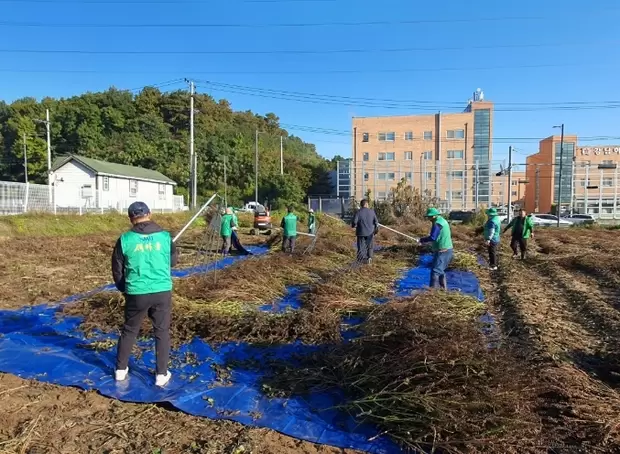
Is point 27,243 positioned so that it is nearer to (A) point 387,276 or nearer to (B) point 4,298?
(B) point 4,298

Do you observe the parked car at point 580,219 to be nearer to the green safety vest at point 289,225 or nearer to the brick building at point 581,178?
the brick building at point 581,178

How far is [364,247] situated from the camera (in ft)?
30.8

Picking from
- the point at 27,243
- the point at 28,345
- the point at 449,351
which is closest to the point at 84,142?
the point at 27,243

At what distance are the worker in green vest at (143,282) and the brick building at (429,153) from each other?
41316mm

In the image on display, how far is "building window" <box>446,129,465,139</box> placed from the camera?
45688 mm

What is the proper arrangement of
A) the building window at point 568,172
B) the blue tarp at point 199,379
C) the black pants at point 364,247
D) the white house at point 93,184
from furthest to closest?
1. the building window at point 568,172
2. the white house at point 93,184
3. the black pants at point 364,247
4. the blue tarp at point 199,379

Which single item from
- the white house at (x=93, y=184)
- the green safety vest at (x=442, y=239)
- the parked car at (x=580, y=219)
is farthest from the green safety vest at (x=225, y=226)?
the parked car at (x=580, y=219)

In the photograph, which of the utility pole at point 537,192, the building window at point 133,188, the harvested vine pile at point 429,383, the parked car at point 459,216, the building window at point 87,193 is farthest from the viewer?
the utility pole at point 537,192

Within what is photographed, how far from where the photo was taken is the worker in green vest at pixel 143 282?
3.45 metres

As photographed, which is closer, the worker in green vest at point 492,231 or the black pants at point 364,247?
the worker in green vest at point 492,231

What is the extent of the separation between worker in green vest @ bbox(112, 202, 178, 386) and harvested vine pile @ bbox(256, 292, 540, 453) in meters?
0.94

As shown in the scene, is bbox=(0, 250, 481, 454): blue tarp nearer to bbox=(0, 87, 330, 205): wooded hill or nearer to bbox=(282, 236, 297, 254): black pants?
bbox=(282, 236, 297, 254): black pants

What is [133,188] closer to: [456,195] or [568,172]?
[456,195]

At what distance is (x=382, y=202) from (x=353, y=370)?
25410 millimetres
